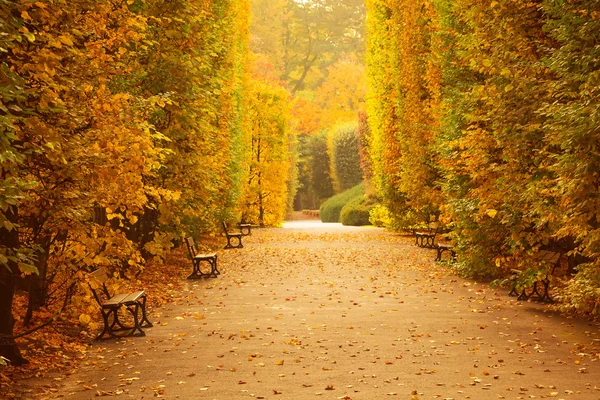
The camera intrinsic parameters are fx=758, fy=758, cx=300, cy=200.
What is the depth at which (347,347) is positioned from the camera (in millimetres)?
9953

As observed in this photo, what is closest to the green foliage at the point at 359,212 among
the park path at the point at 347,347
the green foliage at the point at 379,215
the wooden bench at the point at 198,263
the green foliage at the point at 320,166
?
the green foliage at the point at 379,215

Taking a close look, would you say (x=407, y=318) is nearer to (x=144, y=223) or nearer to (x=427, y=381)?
(x=427, y=381)

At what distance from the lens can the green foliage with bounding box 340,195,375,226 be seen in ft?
149

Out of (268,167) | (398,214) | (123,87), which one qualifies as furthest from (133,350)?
(268,167)

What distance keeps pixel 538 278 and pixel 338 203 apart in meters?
41.8

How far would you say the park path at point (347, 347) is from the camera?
787 cm

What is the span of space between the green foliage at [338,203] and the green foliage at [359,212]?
17.7 feet

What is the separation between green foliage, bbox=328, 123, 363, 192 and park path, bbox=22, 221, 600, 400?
41246mm

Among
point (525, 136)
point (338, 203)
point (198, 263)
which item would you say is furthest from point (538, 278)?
point (338, 203)

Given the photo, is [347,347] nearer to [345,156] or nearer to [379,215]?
[379,215]

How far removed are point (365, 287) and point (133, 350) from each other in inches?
280

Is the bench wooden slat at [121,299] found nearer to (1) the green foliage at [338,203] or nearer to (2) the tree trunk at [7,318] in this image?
(2) the tree trunk at [7,318]

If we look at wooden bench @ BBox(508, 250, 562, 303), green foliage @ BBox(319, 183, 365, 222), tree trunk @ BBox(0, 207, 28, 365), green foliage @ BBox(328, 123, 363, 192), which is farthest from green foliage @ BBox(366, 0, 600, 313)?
green foliage @ BBox(328, 123, 363, 192)

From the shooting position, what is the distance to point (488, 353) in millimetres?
9461
